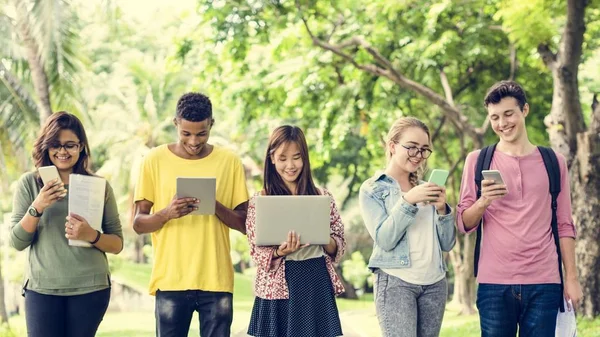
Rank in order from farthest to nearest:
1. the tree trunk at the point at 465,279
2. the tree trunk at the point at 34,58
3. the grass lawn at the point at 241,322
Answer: the tree trunk at the point at 465,279 < the tree trunk at the point at 34,58 < the grass lawn at the point at 241,322

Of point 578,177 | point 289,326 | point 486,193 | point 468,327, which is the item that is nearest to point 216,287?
point 289,326

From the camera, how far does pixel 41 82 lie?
46.7 feet

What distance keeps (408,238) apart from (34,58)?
10943mm

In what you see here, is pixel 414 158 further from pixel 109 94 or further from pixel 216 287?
pixel 109 94

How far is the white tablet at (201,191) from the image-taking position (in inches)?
175

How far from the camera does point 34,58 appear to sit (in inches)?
556

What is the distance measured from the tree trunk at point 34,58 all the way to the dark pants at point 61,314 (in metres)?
9.57

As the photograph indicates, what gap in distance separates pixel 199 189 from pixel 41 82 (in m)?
10.5

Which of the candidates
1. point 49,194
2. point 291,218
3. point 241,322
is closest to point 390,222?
point 291,218

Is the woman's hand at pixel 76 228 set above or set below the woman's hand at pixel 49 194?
below

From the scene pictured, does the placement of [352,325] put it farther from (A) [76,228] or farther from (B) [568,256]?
(A) [76,228]

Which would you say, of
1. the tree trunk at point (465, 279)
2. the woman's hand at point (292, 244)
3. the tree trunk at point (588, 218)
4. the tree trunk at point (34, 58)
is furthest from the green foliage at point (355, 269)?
the woman's hand at point (292, 244)

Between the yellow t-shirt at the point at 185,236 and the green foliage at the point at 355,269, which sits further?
the green foliage at the point at 355,269

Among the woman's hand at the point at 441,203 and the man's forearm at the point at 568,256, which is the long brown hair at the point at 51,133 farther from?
the man's forearm at the point at 568,256
